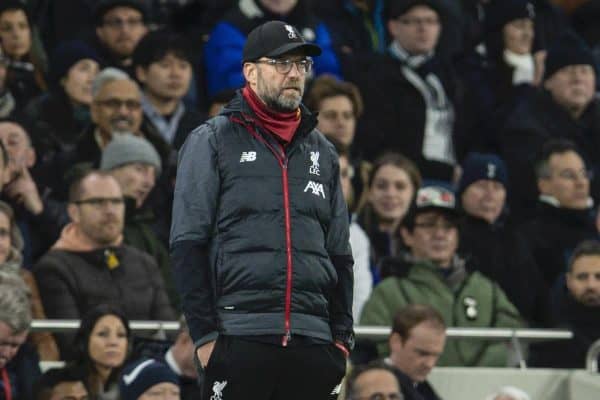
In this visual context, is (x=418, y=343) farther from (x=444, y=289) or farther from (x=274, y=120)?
(x=274, y=120)

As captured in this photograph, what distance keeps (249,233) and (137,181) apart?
16.0ft

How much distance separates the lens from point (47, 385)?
8.58m

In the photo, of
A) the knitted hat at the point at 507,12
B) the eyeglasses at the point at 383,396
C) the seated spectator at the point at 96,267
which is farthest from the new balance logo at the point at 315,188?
the knitted hat at the point at 507,12

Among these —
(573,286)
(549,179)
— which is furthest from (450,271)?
(549,179)

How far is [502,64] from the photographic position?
Answer: 14.3m

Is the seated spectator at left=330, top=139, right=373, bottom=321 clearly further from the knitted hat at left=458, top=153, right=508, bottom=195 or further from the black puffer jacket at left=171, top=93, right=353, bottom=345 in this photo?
the black puffer jacket at left=171, top=93, right=353, bottom=345

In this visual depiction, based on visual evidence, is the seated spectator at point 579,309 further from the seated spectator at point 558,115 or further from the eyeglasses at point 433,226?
the seated spectator at point 558,115

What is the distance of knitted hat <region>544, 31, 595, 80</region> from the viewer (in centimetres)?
1366

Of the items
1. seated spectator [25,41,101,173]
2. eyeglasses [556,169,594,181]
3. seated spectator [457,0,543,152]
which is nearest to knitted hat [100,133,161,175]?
seated spectator [25,41,101,173]

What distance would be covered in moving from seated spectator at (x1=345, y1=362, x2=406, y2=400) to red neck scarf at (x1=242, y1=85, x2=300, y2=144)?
10.3 feet

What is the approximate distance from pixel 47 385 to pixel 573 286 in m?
3.84

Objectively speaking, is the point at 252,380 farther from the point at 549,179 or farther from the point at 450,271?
the point at 549,179

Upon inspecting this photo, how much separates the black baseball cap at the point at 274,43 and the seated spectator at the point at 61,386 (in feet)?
9.89

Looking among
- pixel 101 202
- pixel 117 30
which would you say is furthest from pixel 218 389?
pixel 117 30
